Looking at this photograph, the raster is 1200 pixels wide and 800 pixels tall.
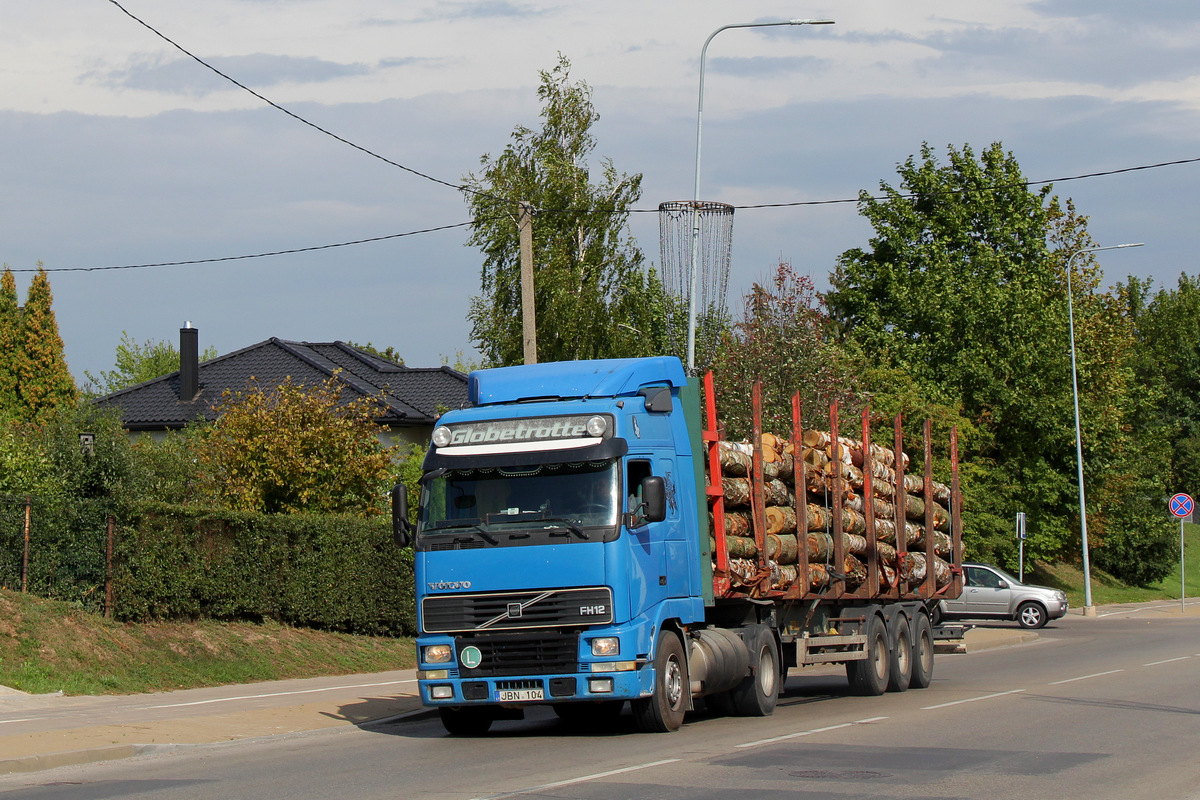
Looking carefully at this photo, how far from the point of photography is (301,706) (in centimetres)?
1667

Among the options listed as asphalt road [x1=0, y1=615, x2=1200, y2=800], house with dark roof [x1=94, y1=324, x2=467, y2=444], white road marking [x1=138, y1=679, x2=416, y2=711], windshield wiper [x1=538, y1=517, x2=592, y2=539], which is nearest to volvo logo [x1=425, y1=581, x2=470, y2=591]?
windshield wiper [x1=538, y1=517, x2=592, y2=539]

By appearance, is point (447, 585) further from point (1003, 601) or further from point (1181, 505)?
point (1181, 505)

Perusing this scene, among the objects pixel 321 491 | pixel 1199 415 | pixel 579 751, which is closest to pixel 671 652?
pixel 579 751

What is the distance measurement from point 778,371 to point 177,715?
1913 centimetres

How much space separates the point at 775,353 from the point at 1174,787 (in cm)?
2270

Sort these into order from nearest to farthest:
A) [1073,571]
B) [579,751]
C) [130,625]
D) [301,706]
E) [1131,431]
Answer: [579,751], [301,706], [130,625], [1131,431], [1073,571]

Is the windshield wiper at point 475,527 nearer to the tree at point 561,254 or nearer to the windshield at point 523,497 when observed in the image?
the windshield at point 523,497

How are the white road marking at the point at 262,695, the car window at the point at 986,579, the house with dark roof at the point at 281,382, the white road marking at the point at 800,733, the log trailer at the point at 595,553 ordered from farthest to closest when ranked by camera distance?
the house with dark roof at the point at 281,382, the car window at the point at 986,579, the white road marking at the point at 262,695, the log trailer at the point at 595,553, the white road marking at the point at 800,733

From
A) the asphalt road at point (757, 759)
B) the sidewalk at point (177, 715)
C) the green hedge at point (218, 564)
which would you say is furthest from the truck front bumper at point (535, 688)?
the green hedge at point (218, 564)

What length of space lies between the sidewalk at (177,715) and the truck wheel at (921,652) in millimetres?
7107

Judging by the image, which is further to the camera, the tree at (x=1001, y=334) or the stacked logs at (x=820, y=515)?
the tree at (x=1001, y=334)

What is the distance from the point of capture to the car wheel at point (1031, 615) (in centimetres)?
3499

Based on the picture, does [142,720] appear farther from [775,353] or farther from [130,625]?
[775,353]

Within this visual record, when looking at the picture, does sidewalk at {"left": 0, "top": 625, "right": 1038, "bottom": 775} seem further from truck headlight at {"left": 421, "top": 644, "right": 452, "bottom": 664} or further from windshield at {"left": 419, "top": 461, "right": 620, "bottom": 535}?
windshield at {"left": 419, "top": 461, "right": 620, "bottom": 535}
